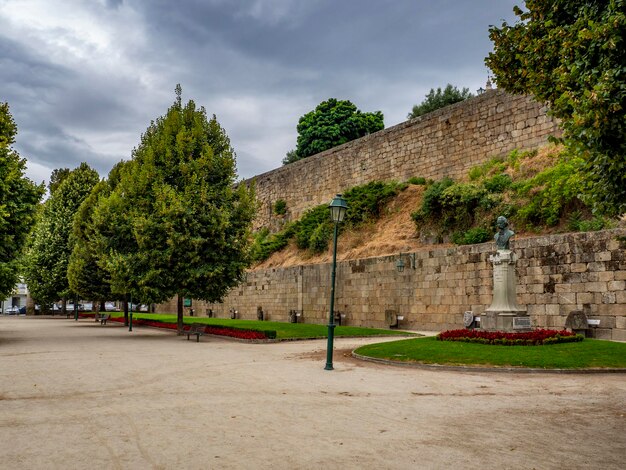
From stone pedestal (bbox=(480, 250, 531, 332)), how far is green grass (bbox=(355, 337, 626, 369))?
1.63m

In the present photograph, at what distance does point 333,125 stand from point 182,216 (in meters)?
32.2

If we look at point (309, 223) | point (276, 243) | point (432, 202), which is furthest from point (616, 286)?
point (276, 243)

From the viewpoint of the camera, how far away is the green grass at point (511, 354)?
35.8 ft

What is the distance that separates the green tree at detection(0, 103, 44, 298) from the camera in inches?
678

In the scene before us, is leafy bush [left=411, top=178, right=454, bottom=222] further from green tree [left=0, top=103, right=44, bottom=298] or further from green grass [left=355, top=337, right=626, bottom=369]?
green tree [left=0, top=103, right=44, bottom=298]

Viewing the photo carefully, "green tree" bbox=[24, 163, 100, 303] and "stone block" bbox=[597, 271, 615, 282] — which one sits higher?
"green tree" bbox=[24, 163, 100, 303]

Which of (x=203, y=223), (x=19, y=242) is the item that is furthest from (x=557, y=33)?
(x=19, y=242)

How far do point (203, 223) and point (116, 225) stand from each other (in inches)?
144

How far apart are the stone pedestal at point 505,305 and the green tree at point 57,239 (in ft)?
99.8

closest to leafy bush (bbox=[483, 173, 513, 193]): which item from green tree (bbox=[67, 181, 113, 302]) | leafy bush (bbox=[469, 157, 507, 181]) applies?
leafy bush (bbox=[469, 157, 507, 181])

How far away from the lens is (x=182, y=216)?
63.7ft

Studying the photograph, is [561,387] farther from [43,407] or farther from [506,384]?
[43,407]

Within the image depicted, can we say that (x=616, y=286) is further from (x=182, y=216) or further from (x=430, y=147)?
(x=430, y=147)

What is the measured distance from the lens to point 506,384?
30.3ft
